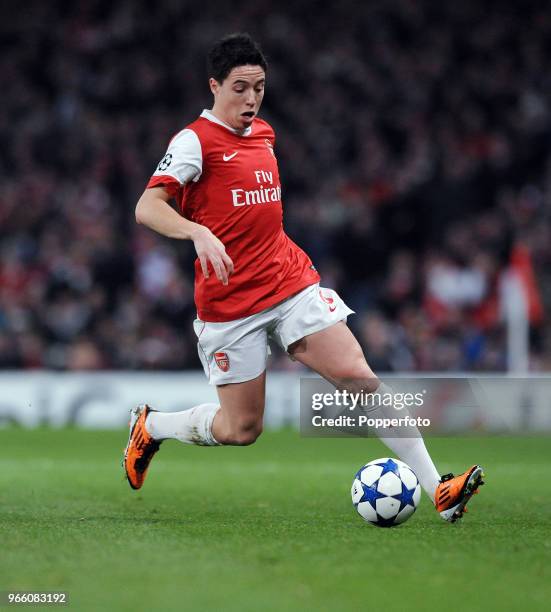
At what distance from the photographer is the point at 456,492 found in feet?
19.6

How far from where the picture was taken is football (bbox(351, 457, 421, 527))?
19.7 ft

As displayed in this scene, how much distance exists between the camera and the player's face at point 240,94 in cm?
635

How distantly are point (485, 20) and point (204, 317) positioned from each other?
14.4 meters

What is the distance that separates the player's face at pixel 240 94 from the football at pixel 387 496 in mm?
1942

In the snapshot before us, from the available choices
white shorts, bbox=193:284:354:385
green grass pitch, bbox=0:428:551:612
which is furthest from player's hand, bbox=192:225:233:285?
green grass pitch, bbox=0:428:551:612

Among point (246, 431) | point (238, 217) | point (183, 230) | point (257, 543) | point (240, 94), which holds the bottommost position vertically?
point (257, 543)

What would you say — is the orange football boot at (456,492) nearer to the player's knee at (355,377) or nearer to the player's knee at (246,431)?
the player's knee at (355,377)

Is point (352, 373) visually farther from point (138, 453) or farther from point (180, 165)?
point (138, 453)

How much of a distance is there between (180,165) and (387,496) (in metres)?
1.94

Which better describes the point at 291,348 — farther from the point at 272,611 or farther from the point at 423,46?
the point at 423,46

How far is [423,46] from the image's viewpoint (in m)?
19.4

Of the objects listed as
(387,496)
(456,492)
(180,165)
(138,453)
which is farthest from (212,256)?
(138,453)

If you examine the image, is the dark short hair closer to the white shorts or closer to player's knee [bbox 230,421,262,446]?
the white shorts

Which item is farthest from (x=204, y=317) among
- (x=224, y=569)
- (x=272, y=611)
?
(x=272, y=611)
